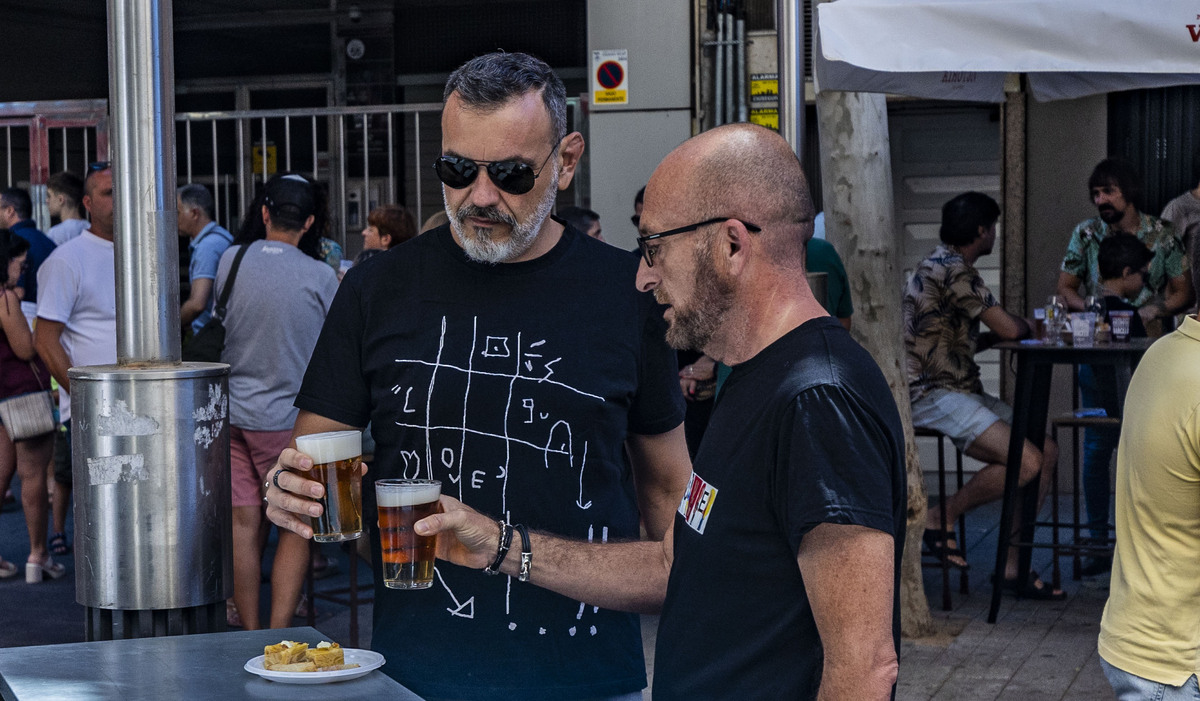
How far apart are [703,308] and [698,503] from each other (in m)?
0.29

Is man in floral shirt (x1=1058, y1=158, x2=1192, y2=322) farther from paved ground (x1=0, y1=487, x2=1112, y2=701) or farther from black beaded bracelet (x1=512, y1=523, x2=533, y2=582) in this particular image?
black beaded bracelet (x1=512, y1=523, x2=533, y2=582)

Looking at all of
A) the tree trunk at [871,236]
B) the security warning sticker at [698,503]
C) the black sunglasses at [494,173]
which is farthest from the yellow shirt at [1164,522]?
the tree trunk at [871,236]

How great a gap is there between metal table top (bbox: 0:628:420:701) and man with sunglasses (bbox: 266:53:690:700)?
0.28 m

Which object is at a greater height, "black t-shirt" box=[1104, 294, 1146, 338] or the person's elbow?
"black t-shirt" box=[1104, 294, 1146, 338]

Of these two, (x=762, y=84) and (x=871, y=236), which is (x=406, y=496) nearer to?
(x=871, y=236)

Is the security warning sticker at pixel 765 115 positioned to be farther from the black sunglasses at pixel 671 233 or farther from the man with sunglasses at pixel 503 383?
the black sunglasses at pixel 671 233

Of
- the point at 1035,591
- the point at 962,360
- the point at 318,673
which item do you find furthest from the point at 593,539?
the point at 1035,591

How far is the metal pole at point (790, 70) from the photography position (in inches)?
190

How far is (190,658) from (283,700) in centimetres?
35

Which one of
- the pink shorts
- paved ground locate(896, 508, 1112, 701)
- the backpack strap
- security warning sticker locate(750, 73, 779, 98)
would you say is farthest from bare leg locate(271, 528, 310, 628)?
security warning sticker locate(750, 73, 779, 98)

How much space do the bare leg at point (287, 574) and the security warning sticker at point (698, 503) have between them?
12.3 ft

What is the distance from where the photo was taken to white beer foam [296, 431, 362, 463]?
2.29 meters

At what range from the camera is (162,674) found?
2.28 m

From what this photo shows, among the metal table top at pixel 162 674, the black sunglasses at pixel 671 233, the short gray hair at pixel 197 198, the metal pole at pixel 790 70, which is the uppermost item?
the metal pole at pixel 790 70
